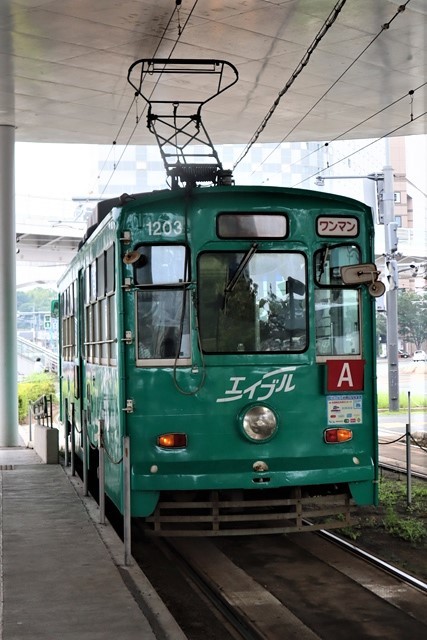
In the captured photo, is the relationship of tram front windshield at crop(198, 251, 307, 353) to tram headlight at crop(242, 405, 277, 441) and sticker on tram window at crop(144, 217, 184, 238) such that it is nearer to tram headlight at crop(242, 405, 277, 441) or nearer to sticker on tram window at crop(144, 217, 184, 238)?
sticker on tram window at crop(144, 217, 184, 238)

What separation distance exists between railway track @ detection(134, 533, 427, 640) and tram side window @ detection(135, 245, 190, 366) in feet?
6.09

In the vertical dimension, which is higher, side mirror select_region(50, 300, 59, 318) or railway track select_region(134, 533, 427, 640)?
side mirror select_region(50, 300, 59, 318)

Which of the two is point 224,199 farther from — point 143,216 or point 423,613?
point 423,613

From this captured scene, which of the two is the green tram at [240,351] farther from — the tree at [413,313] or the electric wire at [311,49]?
the tree at [413,313]

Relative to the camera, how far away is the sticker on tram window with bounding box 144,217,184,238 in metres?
7.78

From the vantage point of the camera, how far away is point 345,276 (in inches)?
311

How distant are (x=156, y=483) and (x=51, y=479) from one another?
6201 millimetres

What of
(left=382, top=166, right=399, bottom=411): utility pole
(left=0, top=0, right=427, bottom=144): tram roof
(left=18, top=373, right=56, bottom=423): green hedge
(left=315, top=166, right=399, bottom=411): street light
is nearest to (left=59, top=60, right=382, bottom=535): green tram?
(left=0, top=0, right=427, bottom=144): tram roof

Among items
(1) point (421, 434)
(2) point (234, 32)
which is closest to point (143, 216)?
(2) point (234, 32)

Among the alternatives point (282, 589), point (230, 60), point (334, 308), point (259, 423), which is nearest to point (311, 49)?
point (230, 60)

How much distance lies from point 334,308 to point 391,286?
19.5m

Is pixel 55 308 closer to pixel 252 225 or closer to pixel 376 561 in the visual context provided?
pixel 252 225

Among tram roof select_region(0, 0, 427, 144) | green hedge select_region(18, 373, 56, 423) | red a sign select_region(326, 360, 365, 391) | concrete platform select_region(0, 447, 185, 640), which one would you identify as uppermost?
tram roof select_region(0, 0, 427, 144)

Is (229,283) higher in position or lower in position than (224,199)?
lower
